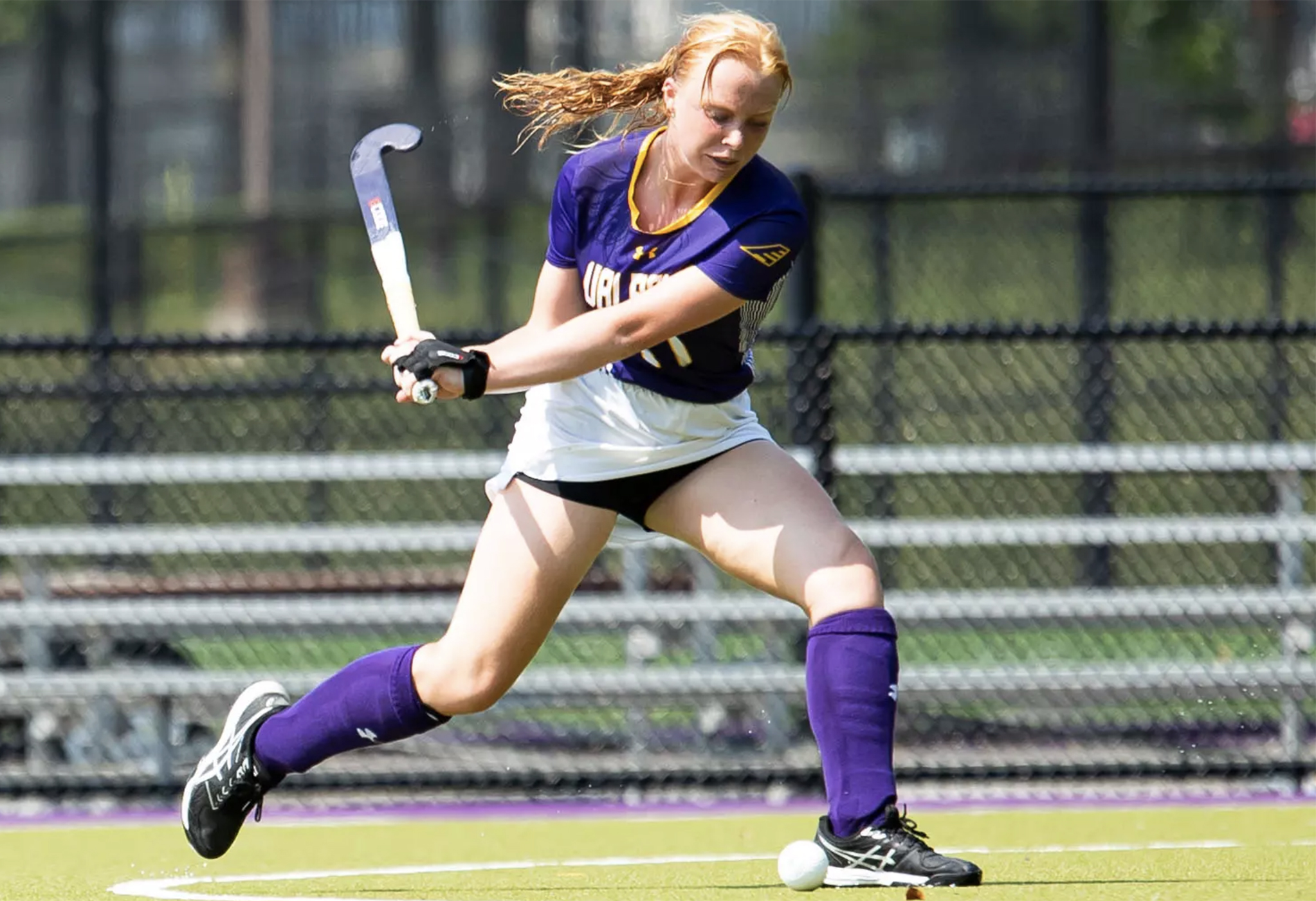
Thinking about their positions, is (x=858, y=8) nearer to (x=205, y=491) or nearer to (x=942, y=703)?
(x=205, y=491)

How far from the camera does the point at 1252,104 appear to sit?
11.1 meters

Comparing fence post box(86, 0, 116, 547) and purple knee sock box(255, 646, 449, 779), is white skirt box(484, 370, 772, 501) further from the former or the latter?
fence post box(86, 0, 116, 547)

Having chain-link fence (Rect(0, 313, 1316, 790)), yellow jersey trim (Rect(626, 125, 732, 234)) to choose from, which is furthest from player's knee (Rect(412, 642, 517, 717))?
chain-link fence (Rect(0, 313, 1316, 790))

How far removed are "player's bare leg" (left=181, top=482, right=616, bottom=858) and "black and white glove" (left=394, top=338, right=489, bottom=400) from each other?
1.47 feet

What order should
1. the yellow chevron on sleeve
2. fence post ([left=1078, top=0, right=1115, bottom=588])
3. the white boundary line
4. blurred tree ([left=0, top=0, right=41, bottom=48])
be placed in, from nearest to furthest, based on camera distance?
the yellow chevron on sleeve, the white boundary line, fence post ([left=1078, top=0, right=1115, bottom=588]), blurred tree ([left=0, top=0, right=41, bottom=48])

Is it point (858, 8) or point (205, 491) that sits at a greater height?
point (858, 8)

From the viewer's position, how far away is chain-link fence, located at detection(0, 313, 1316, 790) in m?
6.36

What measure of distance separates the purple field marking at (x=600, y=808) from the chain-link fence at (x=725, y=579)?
124 millimetres

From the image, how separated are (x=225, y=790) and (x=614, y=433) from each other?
43.5 inches

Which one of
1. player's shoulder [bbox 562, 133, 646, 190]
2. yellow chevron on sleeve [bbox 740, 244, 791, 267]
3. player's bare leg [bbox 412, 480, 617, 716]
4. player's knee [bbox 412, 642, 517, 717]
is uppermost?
player's shoulder [bbox 562, 133, 646, 190]

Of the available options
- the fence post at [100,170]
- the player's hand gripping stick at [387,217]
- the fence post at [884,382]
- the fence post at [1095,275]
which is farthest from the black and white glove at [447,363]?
the fence post at [100,170]

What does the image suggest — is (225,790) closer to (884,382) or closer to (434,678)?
(434,678)

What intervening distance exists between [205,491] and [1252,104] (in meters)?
5.61

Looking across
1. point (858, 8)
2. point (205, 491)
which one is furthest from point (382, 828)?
point (858, 8)
